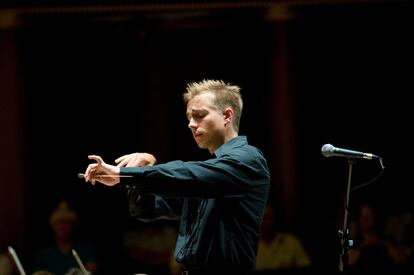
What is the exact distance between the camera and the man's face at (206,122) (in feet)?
9.78

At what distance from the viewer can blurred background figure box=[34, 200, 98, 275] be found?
5438 mm

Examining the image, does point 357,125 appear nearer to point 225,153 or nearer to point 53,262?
point 53,262

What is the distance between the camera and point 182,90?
259 inches

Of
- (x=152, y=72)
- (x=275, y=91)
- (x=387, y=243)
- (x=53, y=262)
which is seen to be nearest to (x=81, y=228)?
(x=53, y=262)

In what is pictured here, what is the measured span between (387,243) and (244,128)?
5.35 feet

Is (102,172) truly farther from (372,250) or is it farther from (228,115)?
(372,250)

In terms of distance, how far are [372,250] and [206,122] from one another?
2.53 meters

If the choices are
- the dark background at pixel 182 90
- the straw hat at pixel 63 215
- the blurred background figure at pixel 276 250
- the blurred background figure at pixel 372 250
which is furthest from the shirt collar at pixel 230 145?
the dark background at pixel 182 90

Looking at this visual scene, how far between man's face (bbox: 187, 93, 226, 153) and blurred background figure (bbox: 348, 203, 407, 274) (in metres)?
2.17

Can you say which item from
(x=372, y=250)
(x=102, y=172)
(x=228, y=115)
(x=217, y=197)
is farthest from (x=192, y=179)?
(x=372, y=250)

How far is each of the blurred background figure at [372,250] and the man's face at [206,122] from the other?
7.11 ft

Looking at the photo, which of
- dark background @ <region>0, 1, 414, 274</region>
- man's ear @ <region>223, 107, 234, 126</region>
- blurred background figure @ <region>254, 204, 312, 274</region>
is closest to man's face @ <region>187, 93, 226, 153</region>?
man's ear @ <region>223, 107, 234, 126</region>

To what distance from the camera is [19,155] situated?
6.41 meters

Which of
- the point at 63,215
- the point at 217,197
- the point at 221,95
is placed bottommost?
the point at 63,215
